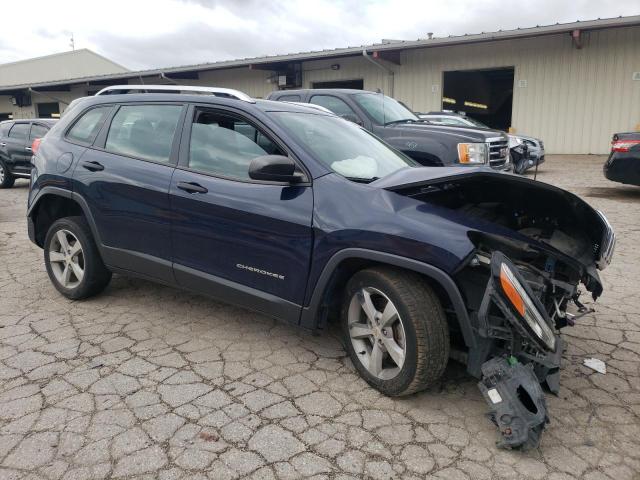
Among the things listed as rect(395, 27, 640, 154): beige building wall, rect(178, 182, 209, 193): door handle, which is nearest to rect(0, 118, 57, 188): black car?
rect(178, 182, 209, 193): door handle

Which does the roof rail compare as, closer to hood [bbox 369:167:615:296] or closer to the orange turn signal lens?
hood [bbox 369:167:615:296]

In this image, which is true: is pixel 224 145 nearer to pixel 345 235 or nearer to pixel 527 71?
pixel 345 235

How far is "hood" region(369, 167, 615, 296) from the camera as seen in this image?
2814 mm

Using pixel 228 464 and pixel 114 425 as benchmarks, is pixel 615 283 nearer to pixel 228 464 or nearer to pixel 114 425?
pixel 228 464

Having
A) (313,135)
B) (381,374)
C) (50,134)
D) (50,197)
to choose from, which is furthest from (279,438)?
(50,134)

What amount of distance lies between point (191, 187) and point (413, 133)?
4.22 metres

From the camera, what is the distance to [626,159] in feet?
30.5

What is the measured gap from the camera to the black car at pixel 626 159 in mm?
9195

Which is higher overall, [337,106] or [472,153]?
[337,106]

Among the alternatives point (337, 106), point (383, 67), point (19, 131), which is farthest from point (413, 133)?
point (383, 67)

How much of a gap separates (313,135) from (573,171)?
40.4 feet

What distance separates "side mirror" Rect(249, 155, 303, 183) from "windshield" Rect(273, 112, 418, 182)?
26 cm

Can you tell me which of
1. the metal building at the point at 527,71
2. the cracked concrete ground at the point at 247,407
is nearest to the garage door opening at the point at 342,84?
the metal building at the point at 527,71

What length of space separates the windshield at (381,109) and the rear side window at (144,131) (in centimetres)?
410
